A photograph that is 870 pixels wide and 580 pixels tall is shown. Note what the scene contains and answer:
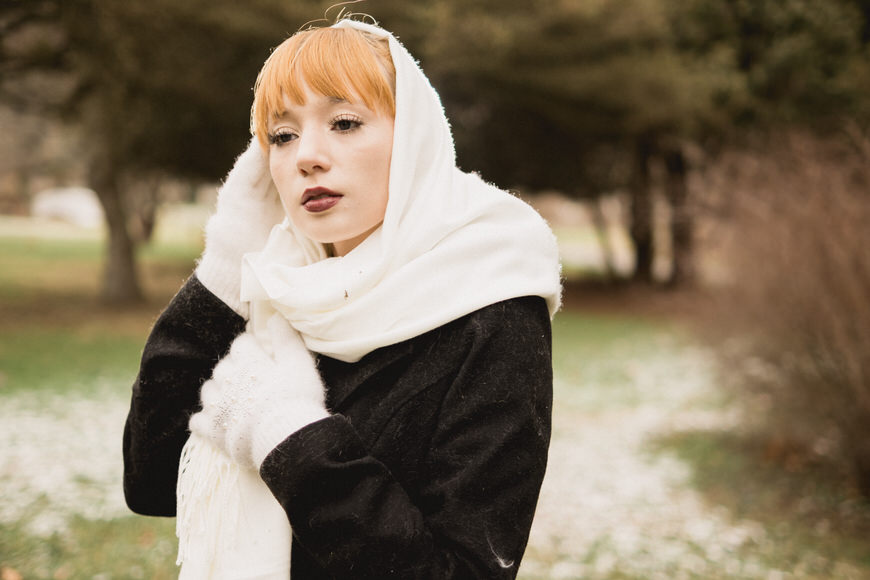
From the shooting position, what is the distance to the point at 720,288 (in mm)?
6586

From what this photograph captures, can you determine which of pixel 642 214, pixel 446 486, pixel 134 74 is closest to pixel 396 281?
pixel 446 486

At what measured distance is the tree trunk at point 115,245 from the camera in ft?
47.4

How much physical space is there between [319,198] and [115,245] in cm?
1443

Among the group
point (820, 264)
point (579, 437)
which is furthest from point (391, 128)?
point (579, 437)

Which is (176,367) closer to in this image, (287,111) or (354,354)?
(354,354)

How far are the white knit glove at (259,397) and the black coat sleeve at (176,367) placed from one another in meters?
0.09

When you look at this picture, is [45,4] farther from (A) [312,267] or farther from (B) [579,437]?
(A) [312,267]

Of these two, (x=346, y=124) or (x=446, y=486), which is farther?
(x=346, y=124)

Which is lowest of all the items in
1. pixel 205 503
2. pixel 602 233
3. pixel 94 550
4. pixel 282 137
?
pixel 602 233

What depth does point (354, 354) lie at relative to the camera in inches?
59.7

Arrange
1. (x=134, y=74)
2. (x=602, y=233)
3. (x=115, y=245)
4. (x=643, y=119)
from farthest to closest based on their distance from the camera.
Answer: (x=602, y=233)
(x=115, y=245)
(x=643, y=119)
(x=134, y=74)

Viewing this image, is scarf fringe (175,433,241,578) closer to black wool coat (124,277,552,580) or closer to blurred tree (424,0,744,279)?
black wool coat (124,277,552,580)

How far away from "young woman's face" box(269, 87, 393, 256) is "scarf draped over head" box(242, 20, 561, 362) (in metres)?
0.04

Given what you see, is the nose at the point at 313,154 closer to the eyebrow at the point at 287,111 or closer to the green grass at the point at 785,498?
the eyebrow at the point at 287,111
